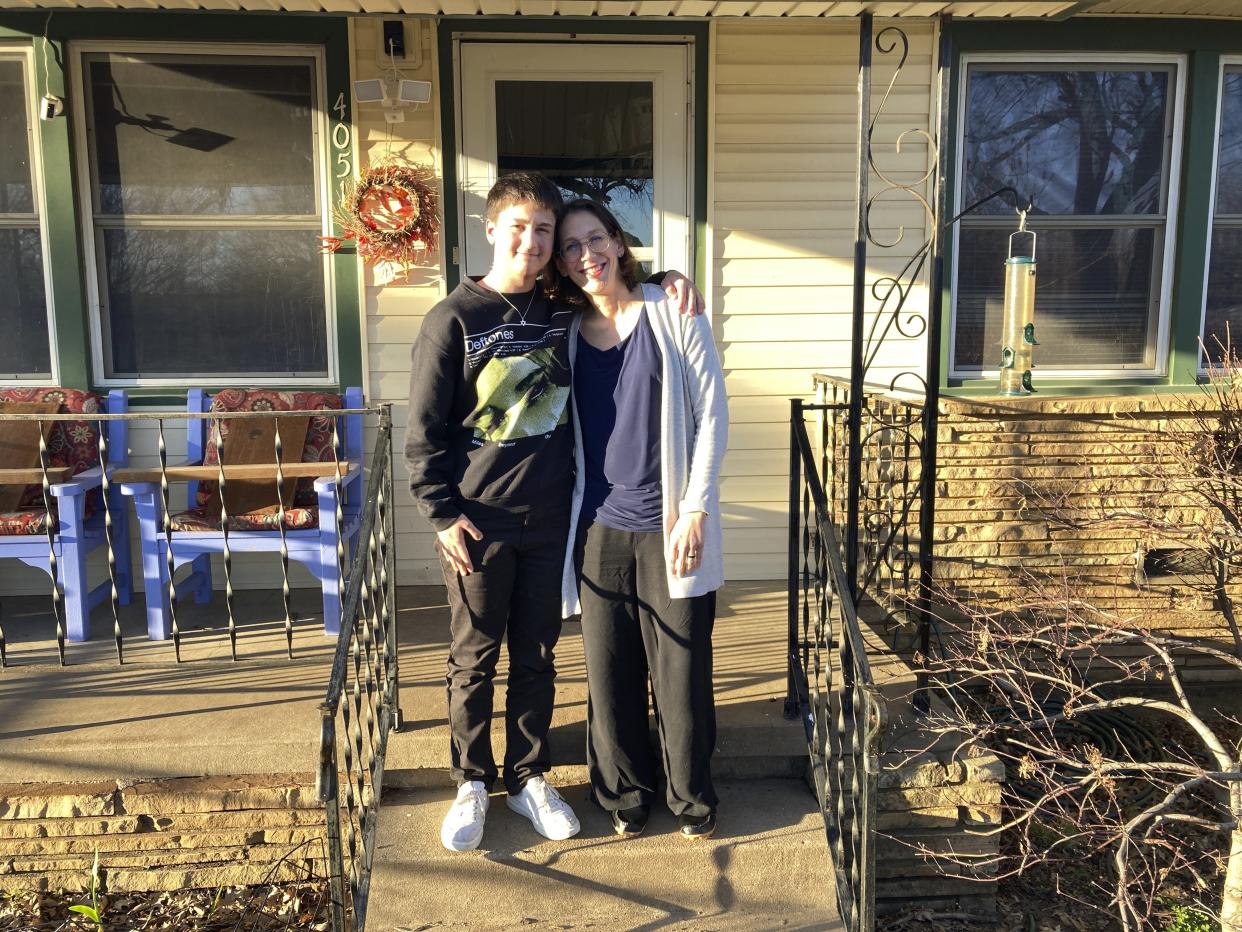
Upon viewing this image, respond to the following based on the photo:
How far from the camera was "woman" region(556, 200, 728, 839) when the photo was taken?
2.43 m

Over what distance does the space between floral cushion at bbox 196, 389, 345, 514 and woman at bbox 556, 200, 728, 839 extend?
1.99m

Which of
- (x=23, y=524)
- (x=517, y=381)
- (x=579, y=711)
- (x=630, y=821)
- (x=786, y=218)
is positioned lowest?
(x=630, y=821)

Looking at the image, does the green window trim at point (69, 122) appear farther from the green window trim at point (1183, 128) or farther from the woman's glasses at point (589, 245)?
the green window trim at point (1183, 128)

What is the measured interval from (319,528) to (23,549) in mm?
1108

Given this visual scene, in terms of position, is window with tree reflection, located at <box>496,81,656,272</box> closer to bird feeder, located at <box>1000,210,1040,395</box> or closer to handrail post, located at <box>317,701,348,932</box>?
bird feeder, located at <box>1000,210,1040,395</box>

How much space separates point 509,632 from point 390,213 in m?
2.25

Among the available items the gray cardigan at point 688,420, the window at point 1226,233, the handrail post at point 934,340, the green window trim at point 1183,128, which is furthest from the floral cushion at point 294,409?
the window at point 1226,233

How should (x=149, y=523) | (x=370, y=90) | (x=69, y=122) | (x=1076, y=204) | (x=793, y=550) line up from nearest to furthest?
(x=793, y=550) < (x=149, y=523) < (x=370, y=90) < (x=69, y=122) < (x=1076, y=204)

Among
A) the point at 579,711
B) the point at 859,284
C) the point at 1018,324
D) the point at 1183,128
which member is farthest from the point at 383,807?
the point at 1183,128

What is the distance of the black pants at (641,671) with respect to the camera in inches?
99.7

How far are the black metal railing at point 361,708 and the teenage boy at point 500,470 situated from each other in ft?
0.79

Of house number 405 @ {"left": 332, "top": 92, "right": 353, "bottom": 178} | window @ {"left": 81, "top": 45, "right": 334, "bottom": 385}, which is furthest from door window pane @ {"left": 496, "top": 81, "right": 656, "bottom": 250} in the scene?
window @ {"left": 81, "top": 45, "right": 334, "bottom": 385}

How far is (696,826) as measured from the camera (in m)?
2.69

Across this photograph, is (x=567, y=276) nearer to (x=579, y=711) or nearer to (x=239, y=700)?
(x=579, y=711)
